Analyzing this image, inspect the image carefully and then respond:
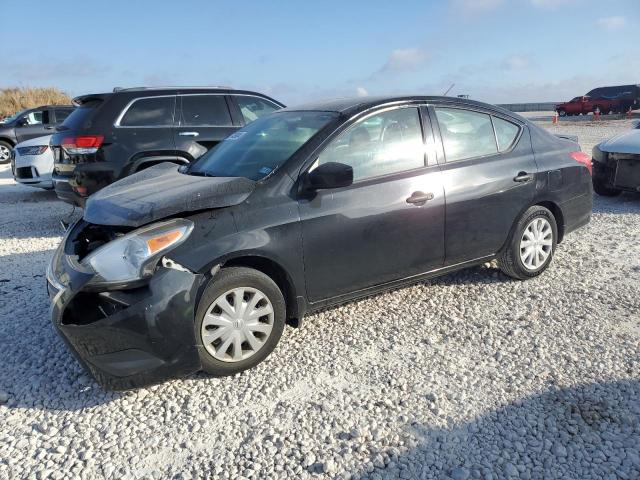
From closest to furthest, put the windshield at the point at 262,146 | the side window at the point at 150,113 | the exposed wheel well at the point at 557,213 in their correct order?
the windshield at the point at 262,146, the exposed wheel well at the point at 557,213, the side window at the point at 150,113

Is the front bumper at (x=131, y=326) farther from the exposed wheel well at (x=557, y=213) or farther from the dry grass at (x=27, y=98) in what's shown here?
the dry grass at (x=27, y=98)

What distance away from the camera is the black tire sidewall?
14.5 feet

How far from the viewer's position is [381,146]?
3787 millimetres

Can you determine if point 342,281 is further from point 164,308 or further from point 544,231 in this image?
point 544,231

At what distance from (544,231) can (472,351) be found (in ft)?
5.78

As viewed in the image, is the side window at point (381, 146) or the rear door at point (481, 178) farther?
the rear door at point (481, 178)

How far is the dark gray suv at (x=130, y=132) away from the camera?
6207mm

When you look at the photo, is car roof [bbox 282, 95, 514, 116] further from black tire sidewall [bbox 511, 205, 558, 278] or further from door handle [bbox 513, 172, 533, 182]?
black tire sidewall [bbox 511, 205, 558, 278]

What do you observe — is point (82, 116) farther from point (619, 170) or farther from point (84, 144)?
point (619, 170)

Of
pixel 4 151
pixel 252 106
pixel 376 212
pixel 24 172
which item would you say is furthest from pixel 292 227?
pixel 4 151

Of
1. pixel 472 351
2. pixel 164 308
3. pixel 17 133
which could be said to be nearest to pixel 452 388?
pixel 472 351

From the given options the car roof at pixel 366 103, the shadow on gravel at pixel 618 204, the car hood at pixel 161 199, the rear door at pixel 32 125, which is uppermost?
the rear door at pixel 32 125

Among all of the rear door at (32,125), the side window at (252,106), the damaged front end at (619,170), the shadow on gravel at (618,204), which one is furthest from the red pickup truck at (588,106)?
the side window at (252,106)

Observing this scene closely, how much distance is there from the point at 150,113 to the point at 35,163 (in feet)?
12.2
